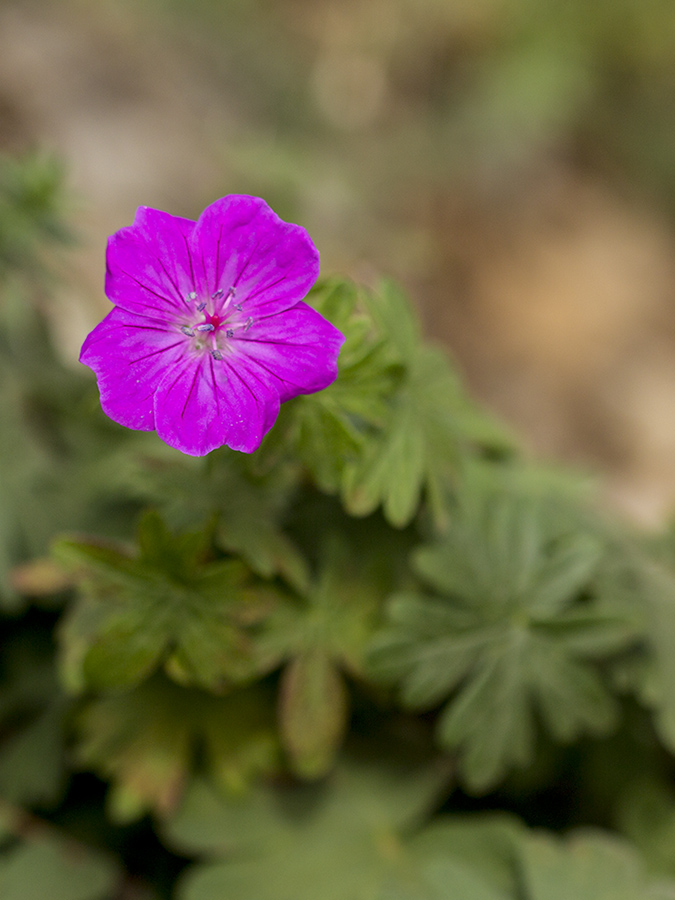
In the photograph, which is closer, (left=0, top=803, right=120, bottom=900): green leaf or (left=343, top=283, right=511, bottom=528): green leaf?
(left=343, top=283, right=511, bottom=528): green leaf

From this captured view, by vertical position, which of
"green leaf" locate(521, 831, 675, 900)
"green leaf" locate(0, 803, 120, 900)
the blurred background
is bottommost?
"green leaf" locate(0, 803, 120, 900)

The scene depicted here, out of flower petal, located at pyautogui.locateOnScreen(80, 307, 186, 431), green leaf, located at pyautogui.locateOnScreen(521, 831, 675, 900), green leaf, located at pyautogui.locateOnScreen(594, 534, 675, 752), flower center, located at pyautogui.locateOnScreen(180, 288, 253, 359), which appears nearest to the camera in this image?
flower petal, located at pyautogui.locateOnScreen(80, 307, 186, 431)

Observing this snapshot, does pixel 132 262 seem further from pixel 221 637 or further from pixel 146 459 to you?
pixel 221 637

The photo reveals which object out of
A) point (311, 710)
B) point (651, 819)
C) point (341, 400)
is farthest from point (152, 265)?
point (651, 819)

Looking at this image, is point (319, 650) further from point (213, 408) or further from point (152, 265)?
point (152, 265)

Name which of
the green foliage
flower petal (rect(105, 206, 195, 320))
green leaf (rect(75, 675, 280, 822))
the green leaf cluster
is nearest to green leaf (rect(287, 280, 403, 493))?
the green foliage

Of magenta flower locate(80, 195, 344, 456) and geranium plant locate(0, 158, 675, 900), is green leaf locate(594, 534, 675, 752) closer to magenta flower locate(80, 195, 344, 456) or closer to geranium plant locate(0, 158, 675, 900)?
geranium plant locate(0, 158, 675, 900)

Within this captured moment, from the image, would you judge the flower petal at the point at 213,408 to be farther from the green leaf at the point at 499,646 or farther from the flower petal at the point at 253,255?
the green leaf at the point at 499,646

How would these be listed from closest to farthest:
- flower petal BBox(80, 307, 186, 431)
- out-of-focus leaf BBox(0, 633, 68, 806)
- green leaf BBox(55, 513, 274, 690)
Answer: flower petal BBox(80, 307, 186, 431) < green leaf BBox(55, 513, 274, 690) < out-of-focus leaf BBox(0, 633, 68, 806)

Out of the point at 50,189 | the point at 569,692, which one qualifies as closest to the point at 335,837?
the point at 569,692
